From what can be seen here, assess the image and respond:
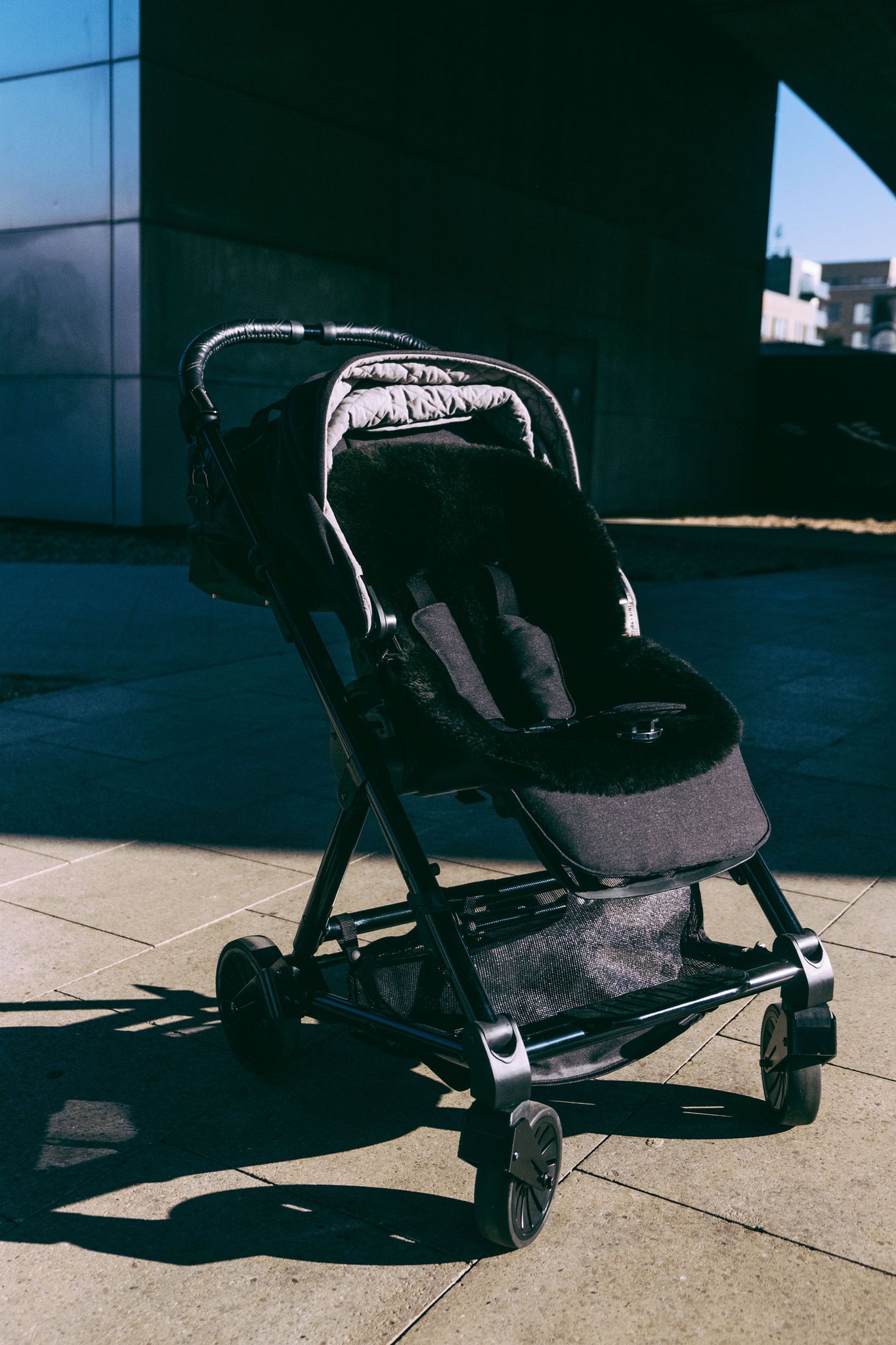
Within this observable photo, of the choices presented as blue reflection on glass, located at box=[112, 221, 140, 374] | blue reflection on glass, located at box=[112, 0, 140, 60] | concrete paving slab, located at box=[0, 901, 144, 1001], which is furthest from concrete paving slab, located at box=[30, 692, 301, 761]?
blue reflection on glass, located at box=[112, 0, 140, 60]

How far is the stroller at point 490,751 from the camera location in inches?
90.4

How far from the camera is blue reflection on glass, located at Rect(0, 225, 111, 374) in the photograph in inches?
504

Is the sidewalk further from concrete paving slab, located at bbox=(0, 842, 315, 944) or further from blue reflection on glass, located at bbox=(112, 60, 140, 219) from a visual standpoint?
blue reflection on glass, located at bbox=(112, 60, 140, 219)

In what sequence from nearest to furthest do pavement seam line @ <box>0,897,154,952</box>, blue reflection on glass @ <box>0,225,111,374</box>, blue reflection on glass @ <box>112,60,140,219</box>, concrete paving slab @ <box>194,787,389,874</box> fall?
pavement seam line @ <box>0,897,154,952</box> → concrete paving slab @ <box>194,787,389,874</box> → blue reflection on glass @ <box>112,60,140,219</box> → blue reflection on glass @ <box>0,225,111,374</box>

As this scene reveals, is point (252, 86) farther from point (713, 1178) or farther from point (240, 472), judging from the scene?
point (713, 1178)

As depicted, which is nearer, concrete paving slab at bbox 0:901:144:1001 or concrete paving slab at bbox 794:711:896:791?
concrete paving slab at bbox 0:901:144:1001

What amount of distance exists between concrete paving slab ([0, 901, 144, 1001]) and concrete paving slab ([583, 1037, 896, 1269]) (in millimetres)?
1455

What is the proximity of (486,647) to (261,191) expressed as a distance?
39.3ft

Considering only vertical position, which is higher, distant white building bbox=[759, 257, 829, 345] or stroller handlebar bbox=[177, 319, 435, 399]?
distant white building bbox=[759, 257, 829, 345]

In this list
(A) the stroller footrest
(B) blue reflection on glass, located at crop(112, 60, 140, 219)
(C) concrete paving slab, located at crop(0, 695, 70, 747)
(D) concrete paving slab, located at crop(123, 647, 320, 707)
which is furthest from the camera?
(B) blue reflection on glass, located at crop(112, 60, 140, 219)

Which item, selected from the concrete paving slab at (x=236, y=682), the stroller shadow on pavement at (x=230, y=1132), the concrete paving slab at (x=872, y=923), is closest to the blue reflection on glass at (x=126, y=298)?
the concrete paving slab at (x=236, y=682)

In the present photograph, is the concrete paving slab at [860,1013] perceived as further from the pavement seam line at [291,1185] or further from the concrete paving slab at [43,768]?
the concrete paving slab at [43,768]

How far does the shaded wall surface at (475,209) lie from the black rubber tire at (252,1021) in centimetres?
1064

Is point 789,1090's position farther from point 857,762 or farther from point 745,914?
point 857,762
